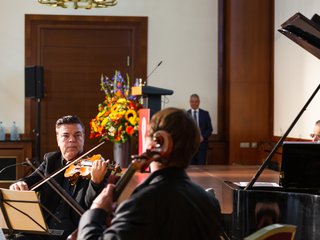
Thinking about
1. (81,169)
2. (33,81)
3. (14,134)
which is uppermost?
(33,81)

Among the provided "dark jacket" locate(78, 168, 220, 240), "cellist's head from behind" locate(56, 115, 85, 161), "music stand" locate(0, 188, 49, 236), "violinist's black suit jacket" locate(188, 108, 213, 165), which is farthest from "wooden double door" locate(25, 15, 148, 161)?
"dark jacket" locate(78, 168, 220, 240)

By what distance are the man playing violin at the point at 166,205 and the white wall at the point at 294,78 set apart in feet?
21.8

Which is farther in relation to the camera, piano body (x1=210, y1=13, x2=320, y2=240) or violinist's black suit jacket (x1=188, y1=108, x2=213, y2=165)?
violinist's black suit jacket (x1=188, y1=108, x2=213, y2=165)

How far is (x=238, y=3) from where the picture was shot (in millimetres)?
10945

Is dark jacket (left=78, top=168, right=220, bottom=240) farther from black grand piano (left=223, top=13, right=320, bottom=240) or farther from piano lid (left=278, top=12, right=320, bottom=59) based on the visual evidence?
piano lid (left=278, top=12, right=320, bottom=59)

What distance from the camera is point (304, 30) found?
4.01 m

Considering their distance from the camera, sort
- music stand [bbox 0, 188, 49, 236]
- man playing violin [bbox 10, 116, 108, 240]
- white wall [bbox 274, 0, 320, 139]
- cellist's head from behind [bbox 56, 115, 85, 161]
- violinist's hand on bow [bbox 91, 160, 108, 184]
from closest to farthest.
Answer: music stand [bbox 0, 188, 49, 236] < violinist's hand on bow [bbox 91, 160, 108, 184] < man playing violin [bbox 10, 116, 108, 240] < cellist's head from behind [bbox 56, 115, 85, 161] < white wall [bbox 274, 0, 320, 139]

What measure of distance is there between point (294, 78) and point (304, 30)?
18.9 ft

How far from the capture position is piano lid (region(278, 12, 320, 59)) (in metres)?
3.91

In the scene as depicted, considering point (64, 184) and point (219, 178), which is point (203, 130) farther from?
point (64, 184)

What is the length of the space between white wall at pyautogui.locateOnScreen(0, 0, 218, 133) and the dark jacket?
9175 millimetres

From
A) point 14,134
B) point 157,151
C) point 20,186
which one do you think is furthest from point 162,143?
point 14,134

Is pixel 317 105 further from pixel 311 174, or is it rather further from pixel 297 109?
pixel 311 174

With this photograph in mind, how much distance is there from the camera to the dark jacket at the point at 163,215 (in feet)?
6.64
